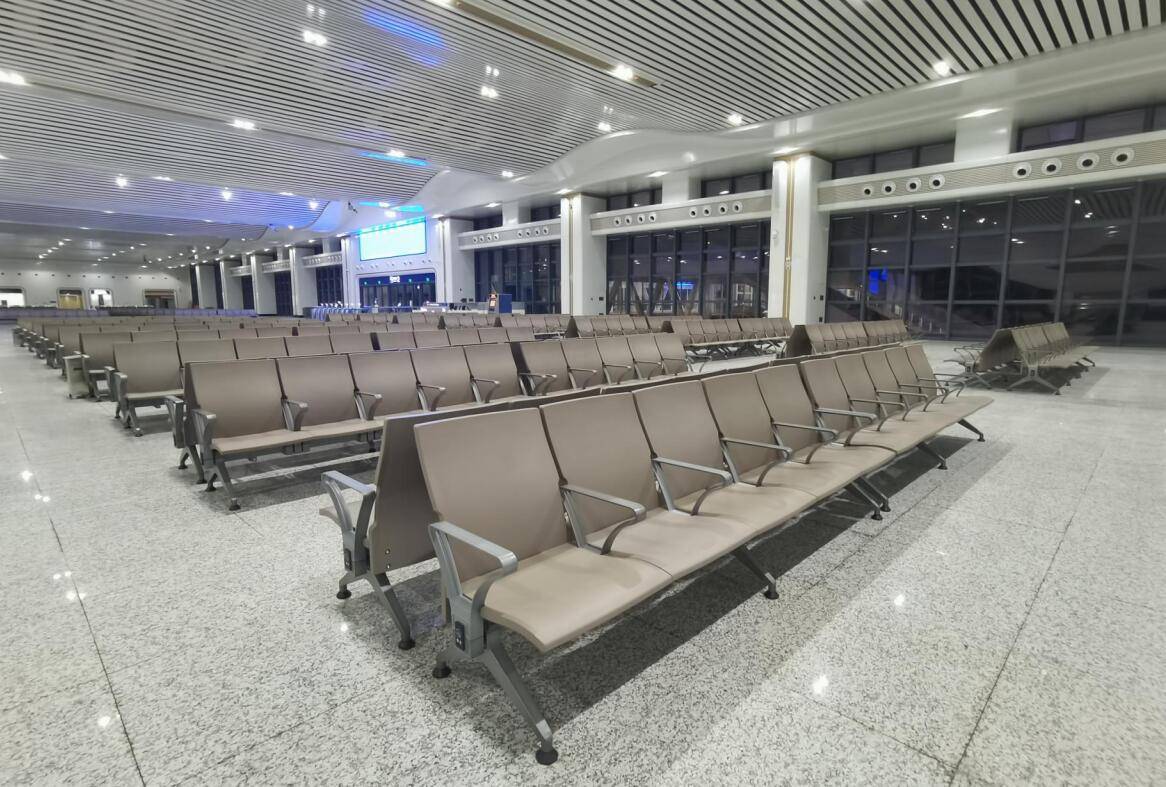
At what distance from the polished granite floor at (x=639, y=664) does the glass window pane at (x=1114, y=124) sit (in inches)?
481

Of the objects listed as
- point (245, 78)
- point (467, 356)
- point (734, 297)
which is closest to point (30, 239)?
point (245, 78)

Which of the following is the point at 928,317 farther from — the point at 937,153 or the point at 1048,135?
the point at 1048,135

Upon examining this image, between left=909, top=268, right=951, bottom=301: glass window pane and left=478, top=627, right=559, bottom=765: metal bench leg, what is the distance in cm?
1529

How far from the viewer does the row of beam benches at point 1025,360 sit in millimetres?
7293

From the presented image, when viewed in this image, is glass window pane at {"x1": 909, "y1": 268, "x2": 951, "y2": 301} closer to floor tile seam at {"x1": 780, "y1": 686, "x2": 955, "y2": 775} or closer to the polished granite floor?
the polished granite floor

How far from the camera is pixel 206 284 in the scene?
1891 inches

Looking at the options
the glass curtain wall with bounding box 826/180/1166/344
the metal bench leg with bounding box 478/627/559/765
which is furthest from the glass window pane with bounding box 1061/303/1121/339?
the metal bench leg with bounding box 478/627/559/765

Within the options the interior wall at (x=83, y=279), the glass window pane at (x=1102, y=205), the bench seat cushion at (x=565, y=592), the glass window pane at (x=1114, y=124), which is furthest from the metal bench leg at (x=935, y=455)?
the interior wall at (x=83, y=279)

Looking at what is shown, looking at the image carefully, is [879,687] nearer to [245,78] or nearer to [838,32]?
[838,32]

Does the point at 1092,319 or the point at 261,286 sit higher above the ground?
the point at 261,286

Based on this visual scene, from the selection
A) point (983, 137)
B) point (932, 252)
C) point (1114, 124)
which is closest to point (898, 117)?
point (983, 137)

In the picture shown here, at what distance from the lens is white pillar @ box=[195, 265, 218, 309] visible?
4766cm

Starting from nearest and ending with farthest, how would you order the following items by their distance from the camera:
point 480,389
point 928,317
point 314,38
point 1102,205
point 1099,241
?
1. point 480,389
2. point 314,38
3. point 1102,205
4. point 1099,241
5. point 928,317

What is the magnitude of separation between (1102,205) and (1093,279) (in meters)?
1.49
